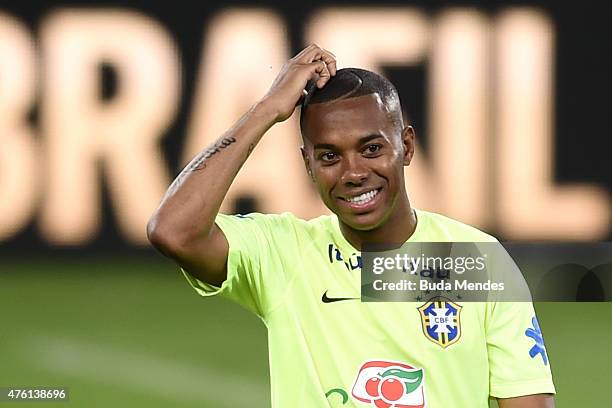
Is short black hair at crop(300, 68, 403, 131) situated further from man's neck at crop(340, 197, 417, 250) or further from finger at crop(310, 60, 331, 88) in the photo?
man's neck at crop(340, 197, 417, 250)

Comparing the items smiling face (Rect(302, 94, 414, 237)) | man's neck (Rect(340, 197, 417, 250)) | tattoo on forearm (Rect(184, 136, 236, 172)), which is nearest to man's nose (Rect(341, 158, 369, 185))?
smiling face (Rect(302, 94, 414, 237))

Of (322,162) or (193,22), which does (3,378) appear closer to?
(193,22)

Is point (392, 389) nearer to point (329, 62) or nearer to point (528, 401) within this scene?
point (528, 401)

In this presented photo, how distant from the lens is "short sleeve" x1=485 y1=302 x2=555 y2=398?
217 centimetres

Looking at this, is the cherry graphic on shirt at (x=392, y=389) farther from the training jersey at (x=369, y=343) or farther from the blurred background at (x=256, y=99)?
the blurred background at (x=256, y=99)

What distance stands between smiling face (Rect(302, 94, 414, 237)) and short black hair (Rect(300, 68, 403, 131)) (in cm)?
1

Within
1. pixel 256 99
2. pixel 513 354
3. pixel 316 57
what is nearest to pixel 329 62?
pixel 316 57

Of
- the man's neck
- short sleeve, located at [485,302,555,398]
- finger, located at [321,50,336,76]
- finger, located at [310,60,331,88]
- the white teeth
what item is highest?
finger, located at [321,50,336,76]

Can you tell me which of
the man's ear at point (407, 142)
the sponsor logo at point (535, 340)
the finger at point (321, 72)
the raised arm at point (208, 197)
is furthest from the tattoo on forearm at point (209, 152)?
the sponsor logo at point (535, 340)

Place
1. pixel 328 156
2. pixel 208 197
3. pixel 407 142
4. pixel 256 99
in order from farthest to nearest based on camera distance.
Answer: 1. pixel 256 99
2. pixel 407 142
3. pixel 328 156
4. pixel 208 197

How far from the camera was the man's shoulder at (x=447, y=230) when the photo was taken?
2.32 m

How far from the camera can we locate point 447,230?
7.64 ft

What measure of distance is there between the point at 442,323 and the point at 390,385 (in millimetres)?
153

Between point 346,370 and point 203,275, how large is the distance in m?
0.31
